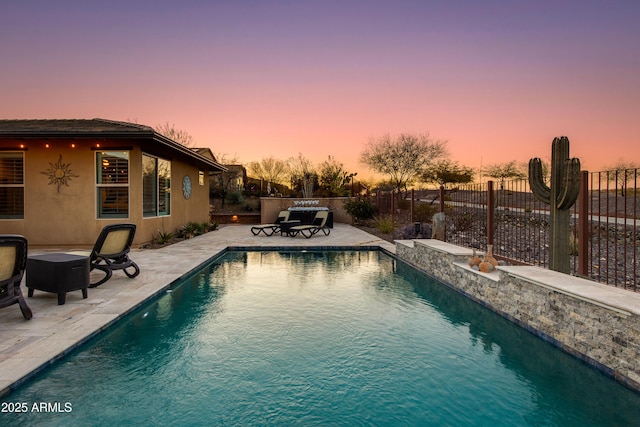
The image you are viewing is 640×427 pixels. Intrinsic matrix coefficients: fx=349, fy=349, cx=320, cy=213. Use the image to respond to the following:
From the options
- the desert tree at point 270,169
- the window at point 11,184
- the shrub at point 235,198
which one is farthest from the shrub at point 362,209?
the desert tree at point 270,169

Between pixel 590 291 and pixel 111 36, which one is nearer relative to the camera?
pixel 590 291

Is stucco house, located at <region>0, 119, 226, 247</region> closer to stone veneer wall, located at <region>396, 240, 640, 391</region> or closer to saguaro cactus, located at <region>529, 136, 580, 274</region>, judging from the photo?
Result: stone veneer wall, located at <region>396, 240, 640, 391</region>

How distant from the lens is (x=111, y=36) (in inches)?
423

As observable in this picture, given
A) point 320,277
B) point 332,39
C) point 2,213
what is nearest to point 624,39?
point 332,39

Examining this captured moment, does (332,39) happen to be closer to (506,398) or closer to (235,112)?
(235,112)

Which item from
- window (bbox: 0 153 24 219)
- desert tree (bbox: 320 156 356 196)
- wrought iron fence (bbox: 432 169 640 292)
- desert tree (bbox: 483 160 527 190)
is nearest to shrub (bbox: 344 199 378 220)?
wrought iron fence (bbox: 432 169 640 292)

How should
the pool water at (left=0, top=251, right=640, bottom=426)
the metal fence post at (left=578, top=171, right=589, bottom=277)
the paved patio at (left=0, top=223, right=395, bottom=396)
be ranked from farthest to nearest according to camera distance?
1. the metal fence post at (left=578, top=171, right=589, bottom=277)
2. the paved patio at (left=0, top=223, right=395, bottom=396)
3. the pool water at (left=0, top=251, right=640, bottom=426)

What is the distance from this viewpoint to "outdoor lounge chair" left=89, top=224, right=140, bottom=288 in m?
5.43

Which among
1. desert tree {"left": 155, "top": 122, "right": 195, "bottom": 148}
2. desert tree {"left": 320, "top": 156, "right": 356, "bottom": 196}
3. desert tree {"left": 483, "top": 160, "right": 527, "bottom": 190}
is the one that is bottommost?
desert tree {"left": 320, "top": 156, "right": 356, "bottom": 196}

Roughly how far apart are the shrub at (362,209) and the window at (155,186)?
8.31 meters

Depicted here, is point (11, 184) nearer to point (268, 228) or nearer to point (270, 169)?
point (268, 228)

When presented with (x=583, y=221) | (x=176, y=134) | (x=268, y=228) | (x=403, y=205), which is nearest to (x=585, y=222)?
(x=583, y=221)

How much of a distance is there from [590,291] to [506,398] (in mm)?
1387

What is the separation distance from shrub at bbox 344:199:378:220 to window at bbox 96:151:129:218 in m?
9.93
